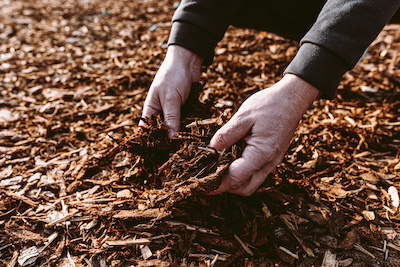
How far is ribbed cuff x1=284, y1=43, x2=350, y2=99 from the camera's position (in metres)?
1.69

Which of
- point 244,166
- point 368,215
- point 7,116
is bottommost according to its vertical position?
point 7,116

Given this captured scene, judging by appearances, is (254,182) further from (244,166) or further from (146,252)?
(146,252)

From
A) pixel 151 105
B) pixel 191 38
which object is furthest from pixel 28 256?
pixel 191 38

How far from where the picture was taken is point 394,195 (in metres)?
2.09

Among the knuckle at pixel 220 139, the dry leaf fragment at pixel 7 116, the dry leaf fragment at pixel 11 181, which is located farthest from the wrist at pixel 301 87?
the dry leaf fragment at pixel 7 116

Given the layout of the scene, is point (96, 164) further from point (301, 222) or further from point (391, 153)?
point (391, 153)

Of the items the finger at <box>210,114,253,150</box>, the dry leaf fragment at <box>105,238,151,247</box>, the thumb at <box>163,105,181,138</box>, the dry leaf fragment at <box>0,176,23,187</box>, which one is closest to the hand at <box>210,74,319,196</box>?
the finger at <box>210,114,253,150</box>

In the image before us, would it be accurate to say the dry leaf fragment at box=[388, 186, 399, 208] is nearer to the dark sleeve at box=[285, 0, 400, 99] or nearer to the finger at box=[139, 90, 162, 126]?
the dark sleeve at box=[285, 0, 400, 99]

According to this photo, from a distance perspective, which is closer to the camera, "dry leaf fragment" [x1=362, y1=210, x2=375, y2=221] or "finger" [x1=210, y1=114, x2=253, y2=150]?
"finger" [x1=210, y1=114, x2=253, y2=150]

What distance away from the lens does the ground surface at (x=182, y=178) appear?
5.89 feet

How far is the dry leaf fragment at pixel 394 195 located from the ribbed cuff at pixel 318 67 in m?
0.78

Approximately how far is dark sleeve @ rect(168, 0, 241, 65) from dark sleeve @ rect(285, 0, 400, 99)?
0.61 m

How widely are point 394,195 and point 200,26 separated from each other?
1402 millimetres

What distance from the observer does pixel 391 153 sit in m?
2.42
